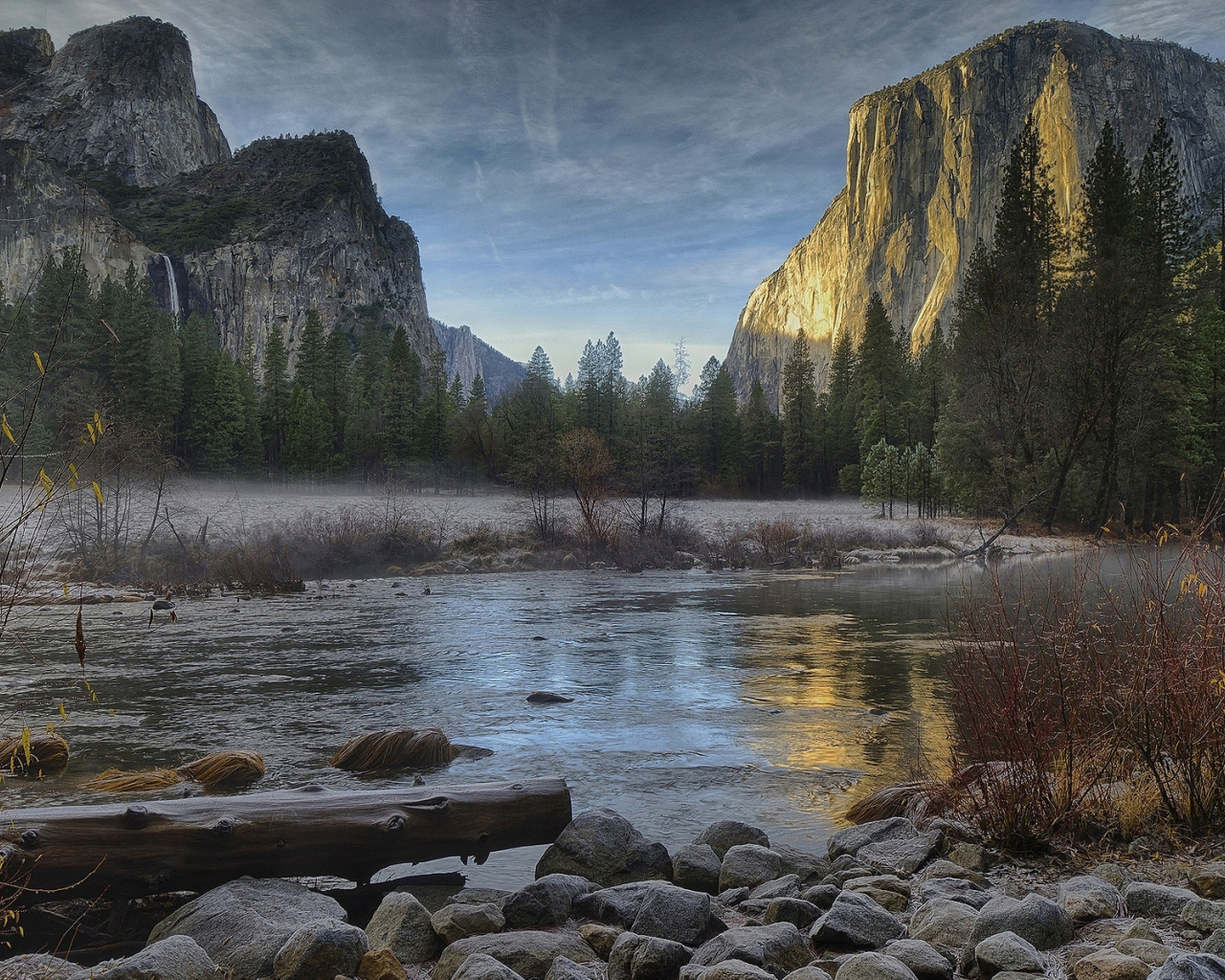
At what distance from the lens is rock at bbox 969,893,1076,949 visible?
4.20 m

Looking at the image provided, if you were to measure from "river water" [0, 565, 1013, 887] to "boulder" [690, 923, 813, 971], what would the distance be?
2004 millimetres

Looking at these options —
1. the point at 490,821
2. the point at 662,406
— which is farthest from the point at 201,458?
the point at 490,821

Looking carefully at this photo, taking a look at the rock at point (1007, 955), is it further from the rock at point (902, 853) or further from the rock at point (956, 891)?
the rock at point (902, 853)

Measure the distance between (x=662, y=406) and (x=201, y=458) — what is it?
5098 centimetres

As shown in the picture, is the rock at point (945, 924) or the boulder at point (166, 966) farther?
the rock at point (945, 924)

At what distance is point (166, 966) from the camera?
12.9ft

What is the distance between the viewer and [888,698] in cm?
1121

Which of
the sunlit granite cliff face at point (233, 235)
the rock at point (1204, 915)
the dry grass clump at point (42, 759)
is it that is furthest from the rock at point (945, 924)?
the sunlit granite cliff face at point (233, 235)

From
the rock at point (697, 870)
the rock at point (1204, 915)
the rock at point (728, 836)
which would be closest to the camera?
the rock at point (1204, 915)

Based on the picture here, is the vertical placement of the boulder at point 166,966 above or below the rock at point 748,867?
above

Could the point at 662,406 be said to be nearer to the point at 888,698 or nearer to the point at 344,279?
the point at 888,698

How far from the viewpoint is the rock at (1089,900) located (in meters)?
4.49

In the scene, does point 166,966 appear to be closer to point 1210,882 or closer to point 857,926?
point 857,926

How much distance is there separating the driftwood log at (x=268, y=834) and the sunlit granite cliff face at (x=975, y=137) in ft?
523
